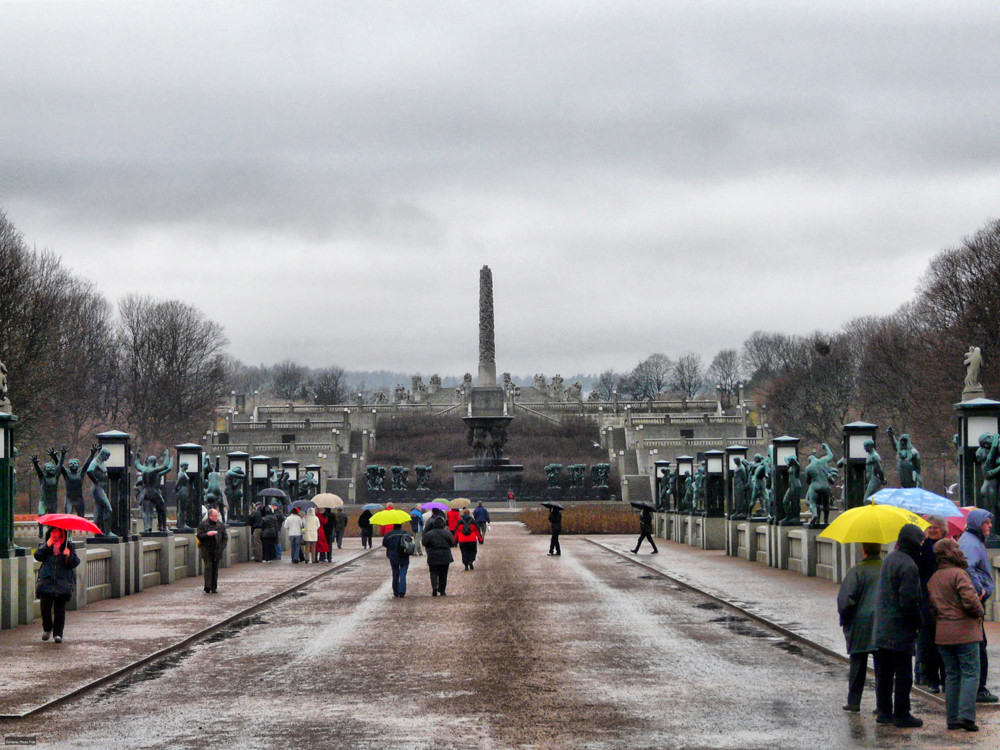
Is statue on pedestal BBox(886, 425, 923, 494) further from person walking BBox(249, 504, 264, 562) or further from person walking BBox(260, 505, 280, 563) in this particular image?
person walking BBox(249, 504, 264, 562)

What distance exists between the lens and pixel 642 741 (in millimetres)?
11898

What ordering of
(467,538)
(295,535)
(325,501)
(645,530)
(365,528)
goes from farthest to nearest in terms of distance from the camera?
(365,528)
(645,530)
(325,501)
(295,535)
(467,538)

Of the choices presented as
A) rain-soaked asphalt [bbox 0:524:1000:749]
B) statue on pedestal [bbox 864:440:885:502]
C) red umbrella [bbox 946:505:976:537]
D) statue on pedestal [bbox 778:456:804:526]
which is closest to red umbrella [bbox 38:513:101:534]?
rain-soaked asphalt [bbox 0:524:1000:749]

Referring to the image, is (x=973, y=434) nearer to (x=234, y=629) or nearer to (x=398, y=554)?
A: (x=398, y=554)

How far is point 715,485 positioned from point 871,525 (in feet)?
109

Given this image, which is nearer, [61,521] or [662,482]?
[61,521]


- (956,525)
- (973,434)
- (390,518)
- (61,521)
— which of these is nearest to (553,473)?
(390,518)

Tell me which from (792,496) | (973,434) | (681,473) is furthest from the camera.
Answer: (681,473)

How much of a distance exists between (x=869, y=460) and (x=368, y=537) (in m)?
24.8

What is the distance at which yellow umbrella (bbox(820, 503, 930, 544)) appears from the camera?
41.6 ft

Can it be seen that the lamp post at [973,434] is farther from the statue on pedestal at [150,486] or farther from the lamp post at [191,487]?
the lamp post at [191,487]

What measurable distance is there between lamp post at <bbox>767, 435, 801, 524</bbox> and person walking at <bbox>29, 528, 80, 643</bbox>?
67.5ft

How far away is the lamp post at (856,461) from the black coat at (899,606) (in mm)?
18226

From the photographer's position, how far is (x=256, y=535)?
4188 cm
